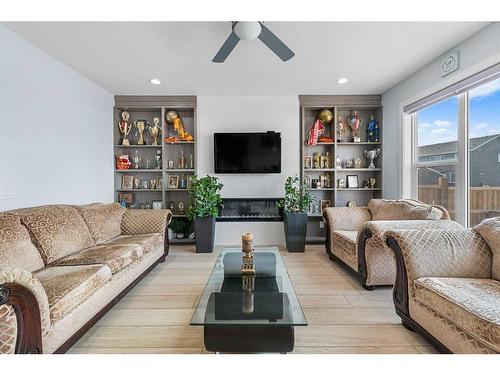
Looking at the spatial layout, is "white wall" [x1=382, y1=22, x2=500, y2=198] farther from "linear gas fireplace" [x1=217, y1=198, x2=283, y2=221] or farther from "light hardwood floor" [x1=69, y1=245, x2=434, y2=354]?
"light hardwood floor" [x1=69, y1=245, x2=434, y2=354]

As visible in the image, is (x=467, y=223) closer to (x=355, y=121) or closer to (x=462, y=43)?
(x=462, y=43)

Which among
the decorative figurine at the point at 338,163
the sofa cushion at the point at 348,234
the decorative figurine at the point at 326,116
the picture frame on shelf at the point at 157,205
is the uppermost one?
the decorative figurine at the point at 326,116

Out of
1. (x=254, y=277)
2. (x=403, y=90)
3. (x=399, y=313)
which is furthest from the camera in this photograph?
(x=403, y=90)

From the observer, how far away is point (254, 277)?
6.93 feet

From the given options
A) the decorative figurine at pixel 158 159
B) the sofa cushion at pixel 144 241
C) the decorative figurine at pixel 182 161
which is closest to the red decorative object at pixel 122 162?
the decorative figurine at pixel 158 159

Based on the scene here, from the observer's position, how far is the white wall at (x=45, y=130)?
7.85 ft

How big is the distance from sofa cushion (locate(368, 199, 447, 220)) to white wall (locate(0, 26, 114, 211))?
157 inches

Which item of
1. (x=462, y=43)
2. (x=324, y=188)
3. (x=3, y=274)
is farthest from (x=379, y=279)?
(x=3, y=274)

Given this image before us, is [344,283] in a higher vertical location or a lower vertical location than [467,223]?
lower

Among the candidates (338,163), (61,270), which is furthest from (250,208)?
(61,270)

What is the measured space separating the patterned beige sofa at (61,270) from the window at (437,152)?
3.61 metres

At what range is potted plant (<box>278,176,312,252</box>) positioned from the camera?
3.99m

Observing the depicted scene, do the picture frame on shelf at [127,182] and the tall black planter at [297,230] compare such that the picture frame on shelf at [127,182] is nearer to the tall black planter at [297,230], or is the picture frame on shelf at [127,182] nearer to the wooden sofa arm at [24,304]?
the tall black planter at [297,230]

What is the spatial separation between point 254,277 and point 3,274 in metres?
1.54
